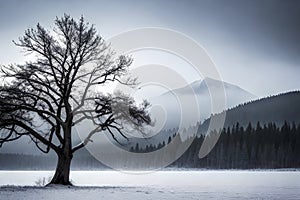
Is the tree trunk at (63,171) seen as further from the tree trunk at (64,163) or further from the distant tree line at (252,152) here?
the distant tree line at (252,152)

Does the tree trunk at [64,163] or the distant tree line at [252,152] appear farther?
the distant tree line at [252,152]

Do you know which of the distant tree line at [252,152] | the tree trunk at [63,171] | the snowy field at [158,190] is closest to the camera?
the snowy field at [158,190]

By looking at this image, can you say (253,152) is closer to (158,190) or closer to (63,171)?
(63,171)

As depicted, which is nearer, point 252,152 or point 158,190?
point 158,190

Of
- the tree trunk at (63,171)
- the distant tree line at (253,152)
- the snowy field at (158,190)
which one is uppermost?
the distant tree line at (253,152)

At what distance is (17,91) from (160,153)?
515ft

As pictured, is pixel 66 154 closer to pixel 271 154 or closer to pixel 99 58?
pixel 99 58

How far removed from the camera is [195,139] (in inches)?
7466

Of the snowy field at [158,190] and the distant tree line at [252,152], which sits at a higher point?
the distant tree line at [252,152]

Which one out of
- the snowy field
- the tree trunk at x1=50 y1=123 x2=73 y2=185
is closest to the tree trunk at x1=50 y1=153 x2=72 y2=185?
the tree trunk at x1=50 y1=123 x2=73 y2=185

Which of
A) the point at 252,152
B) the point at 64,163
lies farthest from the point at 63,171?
the point at 252,152

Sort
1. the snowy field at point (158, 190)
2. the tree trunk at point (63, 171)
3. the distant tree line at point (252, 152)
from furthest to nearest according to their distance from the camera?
the distant tree line at point (252, 152) → the tree trunk at point (63, 171) → the snowy field at point (158, 190)

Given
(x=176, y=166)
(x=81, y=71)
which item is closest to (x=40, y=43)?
(x=81, y=71)

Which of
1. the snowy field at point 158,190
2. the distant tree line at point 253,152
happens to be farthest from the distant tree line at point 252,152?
the snowy field at point 158,190
